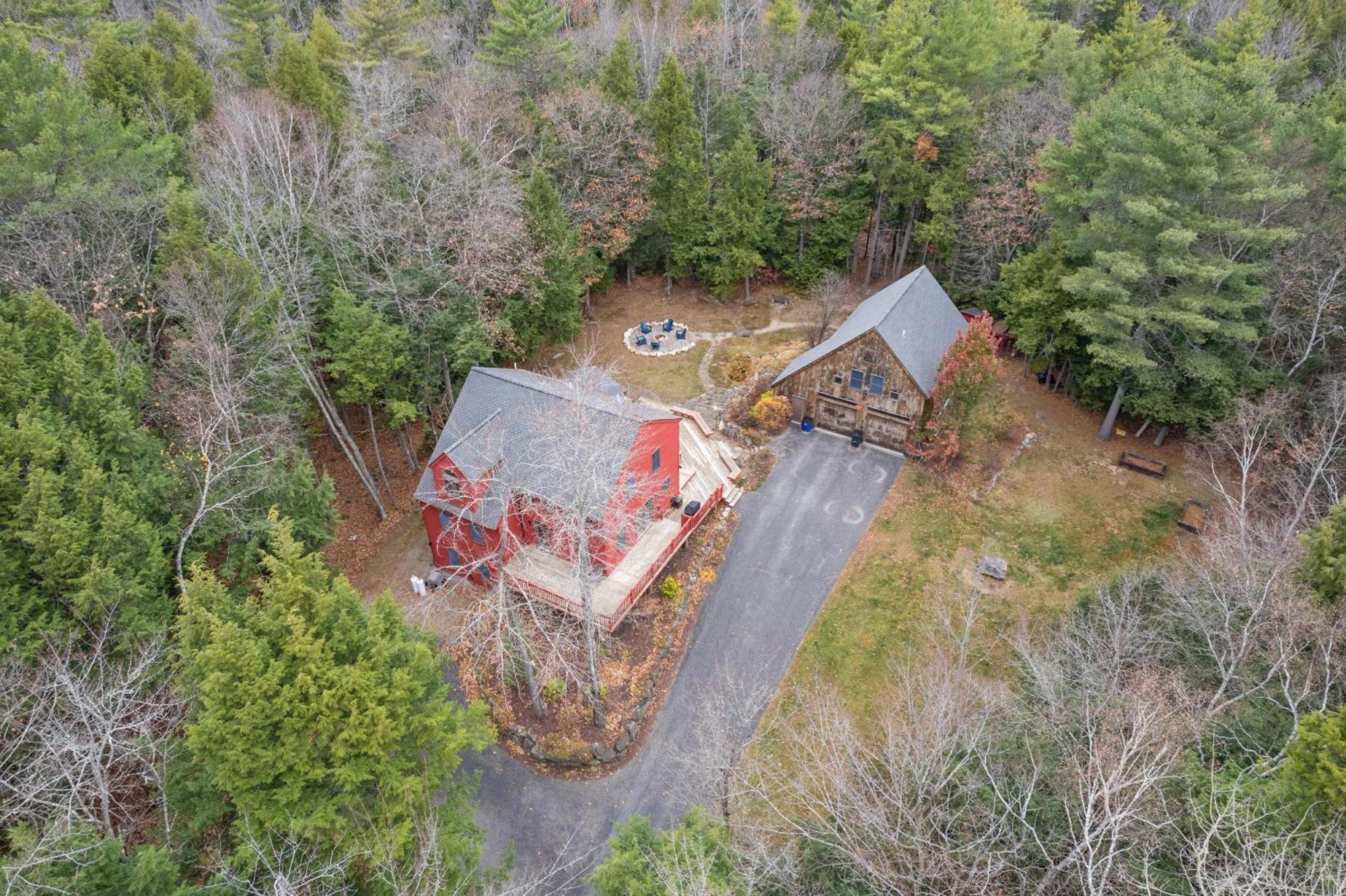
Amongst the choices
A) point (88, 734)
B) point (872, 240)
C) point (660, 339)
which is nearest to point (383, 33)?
point (660, 339)

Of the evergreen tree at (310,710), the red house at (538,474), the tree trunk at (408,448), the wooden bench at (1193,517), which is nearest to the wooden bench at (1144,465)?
the wooden bench at (1193,517)

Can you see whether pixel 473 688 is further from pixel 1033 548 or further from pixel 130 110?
pixel 130 110

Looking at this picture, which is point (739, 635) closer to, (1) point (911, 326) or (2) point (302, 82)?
(1) point (911, 326)

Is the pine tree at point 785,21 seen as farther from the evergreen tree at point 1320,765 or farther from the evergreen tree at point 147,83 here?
the evergreen tree at point 1320,765

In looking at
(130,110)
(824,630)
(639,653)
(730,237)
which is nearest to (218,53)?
(130,110)

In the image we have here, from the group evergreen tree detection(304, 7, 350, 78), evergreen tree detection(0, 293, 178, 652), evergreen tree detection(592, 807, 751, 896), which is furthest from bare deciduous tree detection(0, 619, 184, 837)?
evergreen tree detection(304, 7, 350, 78)
